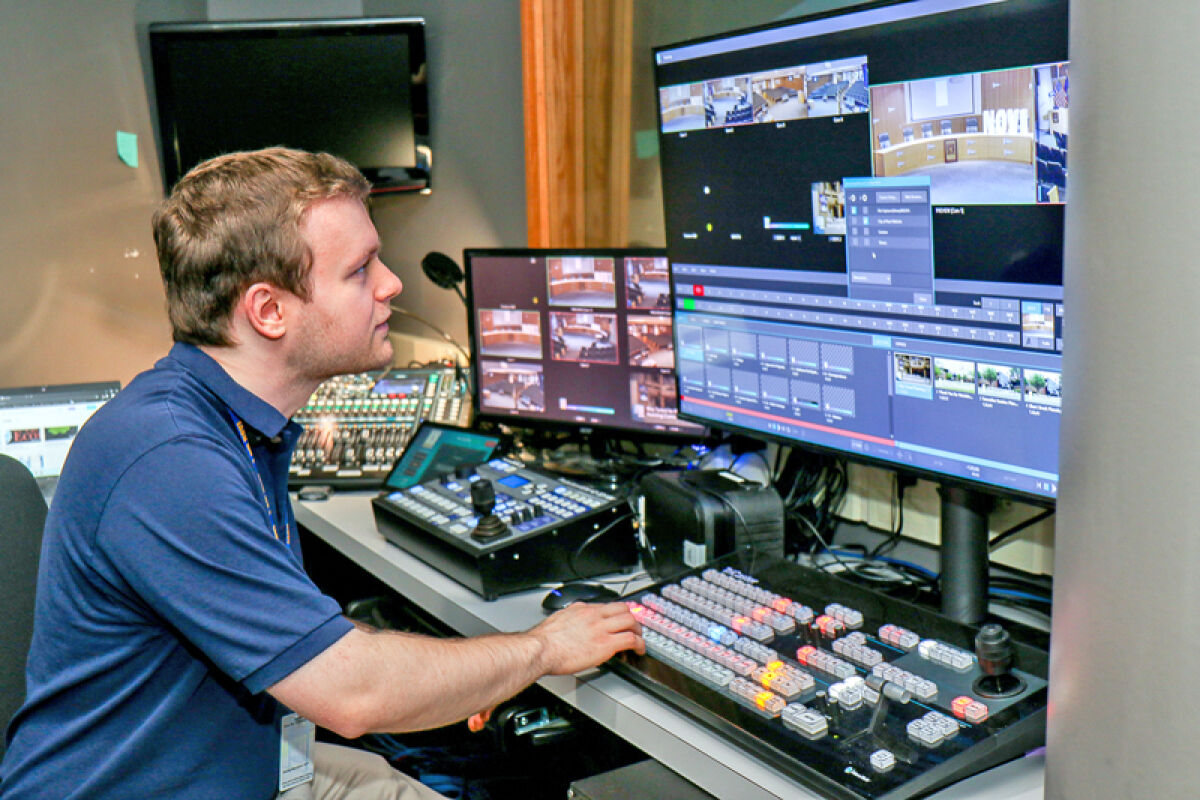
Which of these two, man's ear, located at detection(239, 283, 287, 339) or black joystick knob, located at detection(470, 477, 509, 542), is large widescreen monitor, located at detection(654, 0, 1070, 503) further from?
man's ear, located at detection(239, 283, 287, 339)

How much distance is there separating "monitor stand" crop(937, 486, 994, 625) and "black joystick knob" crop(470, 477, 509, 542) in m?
0.62

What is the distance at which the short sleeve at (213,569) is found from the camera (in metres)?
1.05

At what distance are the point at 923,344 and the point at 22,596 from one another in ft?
4.07

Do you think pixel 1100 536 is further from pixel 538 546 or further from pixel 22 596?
pixel 22 596

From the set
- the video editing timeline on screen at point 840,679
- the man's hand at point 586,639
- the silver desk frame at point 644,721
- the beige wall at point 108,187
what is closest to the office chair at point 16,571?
the silver desk frame at point 644,721

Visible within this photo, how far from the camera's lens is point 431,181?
3.07m

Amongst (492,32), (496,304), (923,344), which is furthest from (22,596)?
(492,32)

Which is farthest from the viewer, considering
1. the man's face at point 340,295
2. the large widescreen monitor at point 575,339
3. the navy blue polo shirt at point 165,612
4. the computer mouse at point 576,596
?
the large widescreen monitor at point 575,339

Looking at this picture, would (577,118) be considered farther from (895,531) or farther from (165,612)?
(165,612)

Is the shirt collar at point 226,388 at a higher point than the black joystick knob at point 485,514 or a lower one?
higher

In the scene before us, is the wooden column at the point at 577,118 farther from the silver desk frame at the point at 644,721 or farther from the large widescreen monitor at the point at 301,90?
the silver desk frame at the point at 644,721

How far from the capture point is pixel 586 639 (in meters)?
1.20

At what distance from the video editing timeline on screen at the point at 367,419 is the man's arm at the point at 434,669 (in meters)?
0.94

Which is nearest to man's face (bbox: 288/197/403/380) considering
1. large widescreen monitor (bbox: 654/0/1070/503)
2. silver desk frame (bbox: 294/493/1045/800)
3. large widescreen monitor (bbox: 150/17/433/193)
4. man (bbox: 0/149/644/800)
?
man (bbox: 0/149/644/800)
